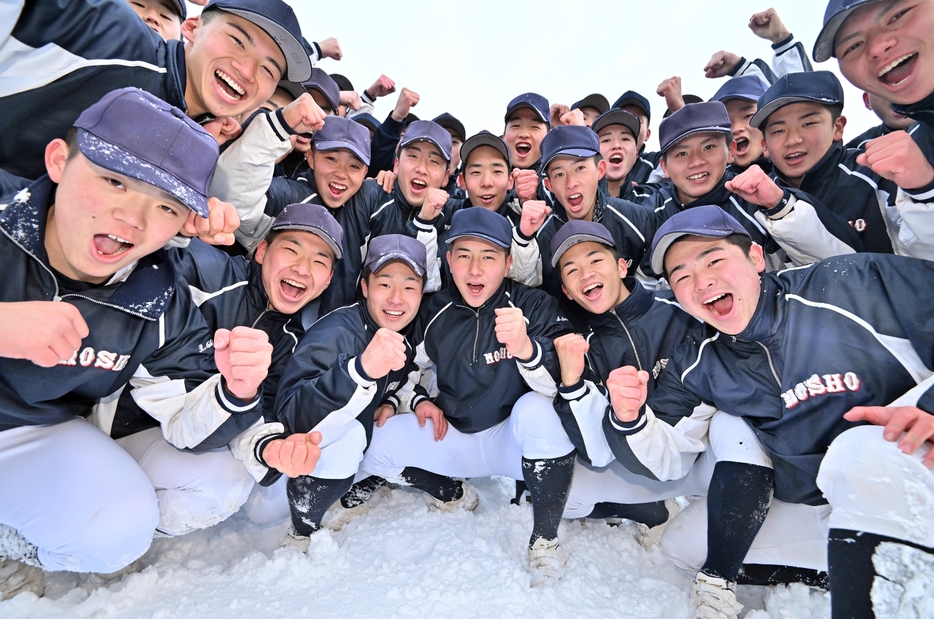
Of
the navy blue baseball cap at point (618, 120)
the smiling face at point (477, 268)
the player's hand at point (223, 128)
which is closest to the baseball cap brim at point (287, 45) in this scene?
the player's hand at point (223, 128)

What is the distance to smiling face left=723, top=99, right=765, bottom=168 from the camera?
14.3ft

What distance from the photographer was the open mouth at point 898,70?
213 cm

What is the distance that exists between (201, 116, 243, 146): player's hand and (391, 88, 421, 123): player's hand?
100.0 inches

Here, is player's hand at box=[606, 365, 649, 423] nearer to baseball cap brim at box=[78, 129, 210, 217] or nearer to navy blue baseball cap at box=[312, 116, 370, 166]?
baseball cap brim at box=[78, 129, 210, 217]

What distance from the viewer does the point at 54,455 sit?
7.00 feet

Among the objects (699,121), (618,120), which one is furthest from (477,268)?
(618,120)

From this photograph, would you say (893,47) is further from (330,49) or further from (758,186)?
(330,49)

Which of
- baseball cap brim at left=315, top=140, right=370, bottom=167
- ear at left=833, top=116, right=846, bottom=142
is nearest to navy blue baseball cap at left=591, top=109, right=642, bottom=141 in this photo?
ear at left=833, top=116, right=846, bottom=142

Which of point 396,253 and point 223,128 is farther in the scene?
point 396,253

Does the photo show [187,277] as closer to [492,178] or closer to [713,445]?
[492,178]

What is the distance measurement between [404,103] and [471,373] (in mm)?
3592

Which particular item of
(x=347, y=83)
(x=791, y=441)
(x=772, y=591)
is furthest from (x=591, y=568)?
(x=347, y=83)

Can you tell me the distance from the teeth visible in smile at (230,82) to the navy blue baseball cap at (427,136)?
1830mm

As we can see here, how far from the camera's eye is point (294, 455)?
2.24 metres
